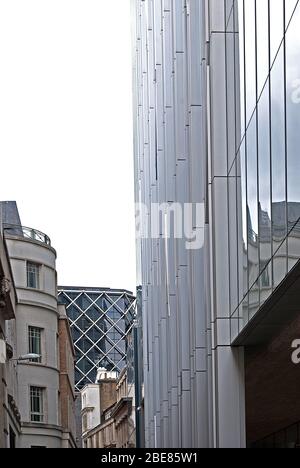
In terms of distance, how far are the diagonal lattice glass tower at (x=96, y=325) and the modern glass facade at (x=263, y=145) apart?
546 inches

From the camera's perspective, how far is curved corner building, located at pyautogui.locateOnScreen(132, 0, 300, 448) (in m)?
15.7

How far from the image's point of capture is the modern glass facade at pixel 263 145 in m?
14.8

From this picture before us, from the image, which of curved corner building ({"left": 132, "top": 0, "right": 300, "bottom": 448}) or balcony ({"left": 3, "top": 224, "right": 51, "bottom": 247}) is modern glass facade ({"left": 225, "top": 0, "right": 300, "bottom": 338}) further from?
balcony ({"left": 3, "top": 224, "right": 51, "bottom": 247})

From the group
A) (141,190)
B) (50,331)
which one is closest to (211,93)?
(50,331)

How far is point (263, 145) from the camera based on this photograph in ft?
55.9

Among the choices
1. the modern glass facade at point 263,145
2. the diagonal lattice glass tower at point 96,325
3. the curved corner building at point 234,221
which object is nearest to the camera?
the modern glass facade at point 263,145

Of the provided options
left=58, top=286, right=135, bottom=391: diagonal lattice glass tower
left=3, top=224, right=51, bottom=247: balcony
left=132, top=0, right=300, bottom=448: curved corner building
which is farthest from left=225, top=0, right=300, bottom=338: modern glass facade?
left=58, top=286, right=135, bottom=391: diagonal lattice glass tower

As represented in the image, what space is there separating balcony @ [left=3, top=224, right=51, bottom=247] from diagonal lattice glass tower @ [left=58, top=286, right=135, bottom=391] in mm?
1557

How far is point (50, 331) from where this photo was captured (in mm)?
33188

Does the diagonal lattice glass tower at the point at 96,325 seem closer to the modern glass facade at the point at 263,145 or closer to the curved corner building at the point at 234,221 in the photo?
the curved corner building at the point at 234,221

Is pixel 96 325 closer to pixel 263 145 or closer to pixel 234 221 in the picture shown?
pixel 234 221

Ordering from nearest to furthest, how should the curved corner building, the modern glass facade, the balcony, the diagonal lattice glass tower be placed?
the modern glass facade < the curved corner building < the balcony < the diagonal lattice glass tower

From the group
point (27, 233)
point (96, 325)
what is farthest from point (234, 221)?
point (96, 325)

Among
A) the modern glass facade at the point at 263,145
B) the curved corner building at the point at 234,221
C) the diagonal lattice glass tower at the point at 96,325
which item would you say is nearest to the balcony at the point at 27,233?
the diagonal lattice glass tower at the point at 96,325
